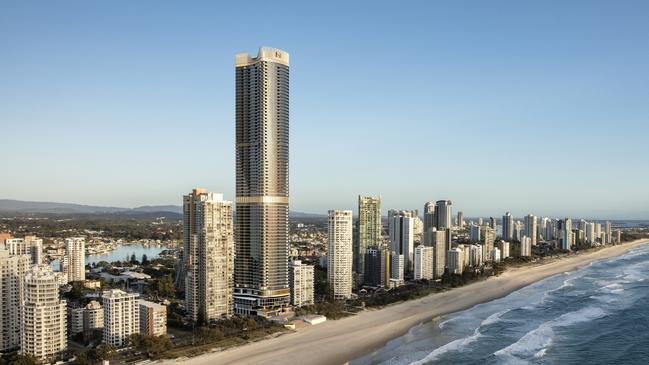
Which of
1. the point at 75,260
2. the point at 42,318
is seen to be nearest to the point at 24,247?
the point at 75,260

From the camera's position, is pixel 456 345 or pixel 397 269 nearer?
pixel 456 345

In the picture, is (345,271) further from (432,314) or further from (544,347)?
(544,347)

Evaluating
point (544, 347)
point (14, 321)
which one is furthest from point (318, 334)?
point (14, 321)

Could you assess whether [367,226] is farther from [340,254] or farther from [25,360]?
[25,360]

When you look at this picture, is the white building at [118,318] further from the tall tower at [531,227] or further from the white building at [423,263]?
the tall tower at [531,227]

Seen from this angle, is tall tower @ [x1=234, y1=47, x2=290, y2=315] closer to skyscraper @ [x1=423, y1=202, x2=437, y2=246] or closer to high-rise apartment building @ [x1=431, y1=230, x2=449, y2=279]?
high-rise apartment building @ [x1=431, y1=230, x2=449, y2=279]

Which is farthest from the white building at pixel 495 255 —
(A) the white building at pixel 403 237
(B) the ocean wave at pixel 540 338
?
(B) the ocean wave at pixel 540 338

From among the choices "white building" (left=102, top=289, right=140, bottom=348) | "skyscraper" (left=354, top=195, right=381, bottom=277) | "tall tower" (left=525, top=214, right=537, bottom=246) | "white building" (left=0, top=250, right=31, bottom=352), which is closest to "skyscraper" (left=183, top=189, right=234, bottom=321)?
"white building" (left=102, top=289, right=140, bottom=348)
